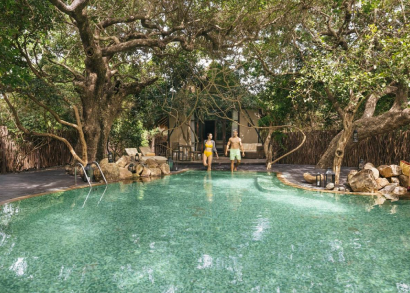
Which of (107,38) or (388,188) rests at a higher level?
(107,38)

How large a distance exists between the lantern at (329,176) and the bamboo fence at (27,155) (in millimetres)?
9853

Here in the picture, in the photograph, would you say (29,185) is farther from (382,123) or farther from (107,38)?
(382,123)

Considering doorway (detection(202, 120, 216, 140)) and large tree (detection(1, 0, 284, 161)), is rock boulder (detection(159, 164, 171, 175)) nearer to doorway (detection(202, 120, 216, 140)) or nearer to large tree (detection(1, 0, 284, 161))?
large tree (detection(1, 0, 284, 161))

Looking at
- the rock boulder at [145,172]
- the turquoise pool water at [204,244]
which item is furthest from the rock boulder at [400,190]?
the rock boulder at [145,172]

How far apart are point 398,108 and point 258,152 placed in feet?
24.9

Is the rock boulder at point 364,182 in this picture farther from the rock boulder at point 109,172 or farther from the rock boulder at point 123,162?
the rock boulder at point 123,162

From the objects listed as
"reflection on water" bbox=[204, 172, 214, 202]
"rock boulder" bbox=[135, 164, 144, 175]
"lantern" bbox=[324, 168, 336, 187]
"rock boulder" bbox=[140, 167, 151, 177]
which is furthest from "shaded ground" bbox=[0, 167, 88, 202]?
"lantern" bbox=[324, 168, 336, 187]

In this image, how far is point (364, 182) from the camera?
6816mm

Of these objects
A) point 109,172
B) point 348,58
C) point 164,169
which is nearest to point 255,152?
point 164,169

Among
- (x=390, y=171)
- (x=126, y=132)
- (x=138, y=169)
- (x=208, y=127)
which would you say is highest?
(x=208, y=127)

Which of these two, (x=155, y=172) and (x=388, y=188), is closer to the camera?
(x=388, y=188)

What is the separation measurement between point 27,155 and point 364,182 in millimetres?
10709

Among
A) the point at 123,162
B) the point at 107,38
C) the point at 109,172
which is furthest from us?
the point at 123,162

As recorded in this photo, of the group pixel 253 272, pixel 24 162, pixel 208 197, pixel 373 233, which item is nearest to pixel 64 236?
pixel 253 272
